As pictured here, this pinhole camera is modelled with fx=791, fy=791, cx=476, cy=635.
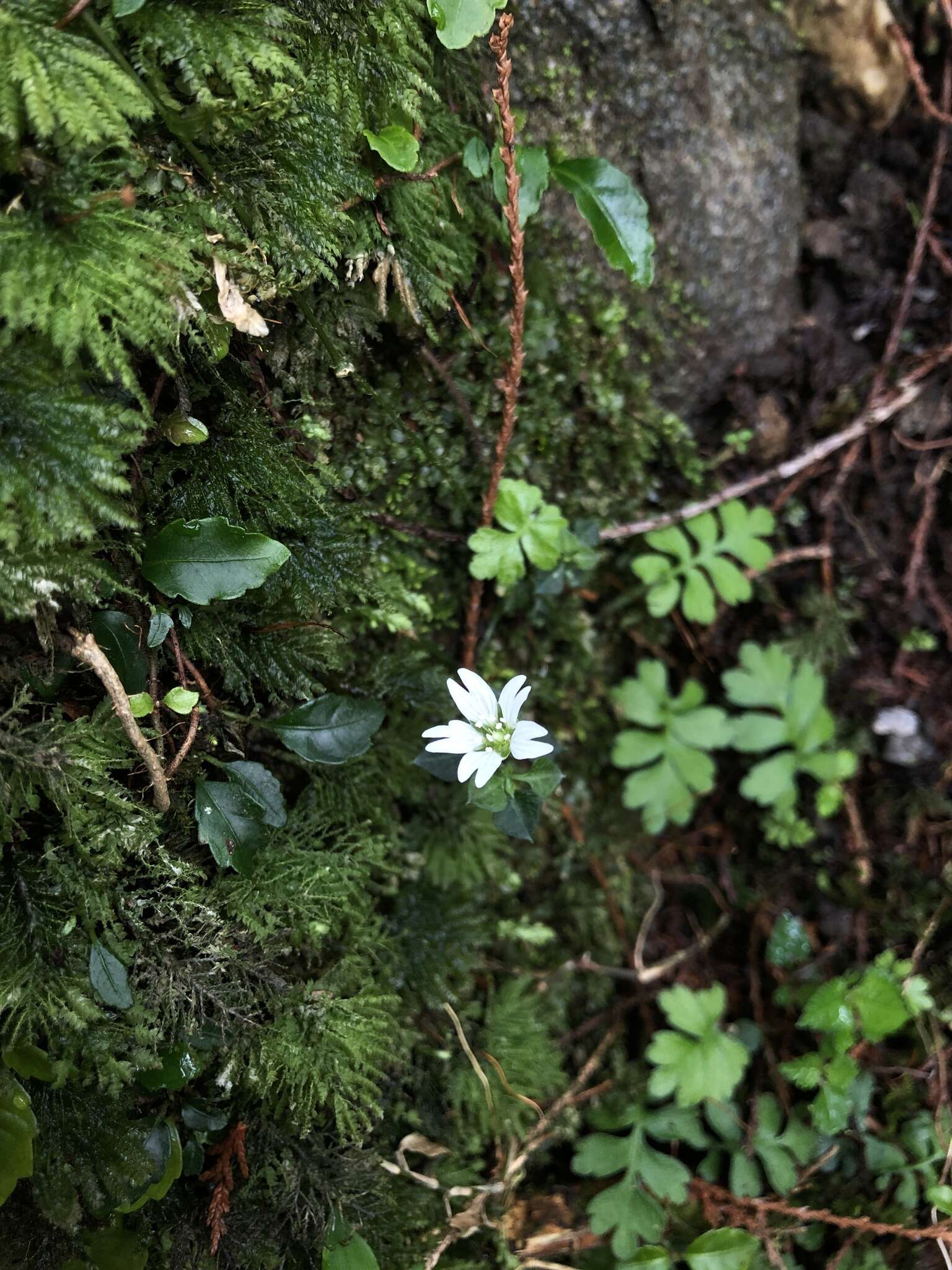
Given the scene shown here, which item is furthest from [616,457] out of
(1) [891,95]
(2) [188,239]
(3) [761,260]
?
(1) [891,95]

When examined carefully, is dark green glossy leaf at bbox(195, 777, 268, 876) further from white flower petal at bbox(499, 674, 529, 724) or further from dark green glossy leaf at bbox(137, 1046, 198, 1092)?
white flower petal at bbox(499, 674, 529, 724)

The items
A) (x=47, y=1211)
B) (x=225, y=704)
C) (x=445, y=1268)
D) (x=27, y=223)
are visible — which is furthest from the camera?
(x=445, y=1268)

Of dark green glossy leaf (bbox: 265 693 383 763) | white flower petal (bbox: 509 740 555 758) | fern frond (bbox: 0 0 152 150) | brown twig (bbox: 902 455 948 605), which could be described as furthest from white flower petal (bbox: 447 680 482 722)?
brown twig (bbox: 902 455 948 605)

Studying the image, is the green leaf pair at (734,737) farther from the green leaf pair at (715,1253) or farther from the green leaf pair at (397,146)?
the green leaf pair at (397,146)

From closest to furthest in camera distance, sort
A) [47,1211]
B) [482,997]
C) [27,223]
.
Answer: [27,223], [47,1211], [482,997]

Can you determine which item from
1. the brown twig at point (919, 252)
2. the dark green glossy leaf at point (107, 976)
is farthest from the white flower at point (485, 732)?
the brown twig at point (919, 252)

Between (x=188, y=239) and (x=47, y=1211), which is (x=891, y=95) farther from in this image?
(x=47, y=1211)
